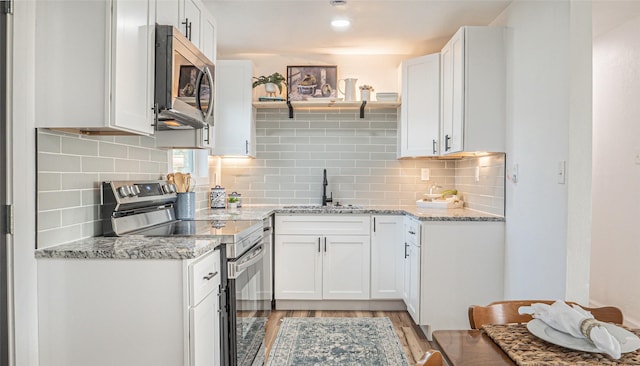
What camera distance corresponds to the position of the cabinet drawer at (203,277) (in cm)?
156

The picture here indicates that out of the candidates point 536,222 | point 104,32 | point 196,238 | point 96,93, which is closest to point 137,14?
point 104,32

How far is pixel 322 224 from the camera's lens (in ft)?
11.9

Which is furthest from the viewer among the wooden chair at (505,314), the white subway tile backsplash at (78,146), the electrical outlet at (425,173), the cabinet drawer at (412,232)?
the electrical outlet at (425,173)

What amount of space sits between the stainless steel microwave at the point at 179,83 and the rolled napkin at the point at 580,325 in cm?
167

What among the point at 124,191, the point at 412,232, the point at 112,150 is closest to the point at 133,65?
the point at 112,150

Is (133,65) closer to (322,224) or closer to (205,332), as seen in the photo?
(205,332)

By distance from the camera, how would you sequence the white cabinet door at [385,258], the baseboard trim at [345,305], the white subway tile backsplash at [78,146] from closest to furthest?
1. the white subway tile backsplash at [78,146]
2. the white cabinet door at [385,258]
3. the baseboard trim at [345,305]

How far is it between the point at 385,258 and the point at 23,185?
8.98ft

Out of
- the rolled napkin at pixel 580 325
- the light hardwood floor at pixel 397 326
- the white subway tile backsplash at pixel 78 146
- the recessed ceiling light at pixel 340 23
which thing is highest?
the recessed ceiling light at pixel 340 23

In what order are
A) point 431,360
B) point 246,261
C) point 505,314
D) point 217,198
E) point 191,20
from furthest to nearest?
point 217,198 → point 191,20 → point 246,261 → point 505,314 → point 431,360

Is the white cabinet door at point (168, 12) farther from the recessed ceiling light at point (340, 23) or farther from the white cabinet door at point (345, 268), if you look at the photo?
the white cabinet door at point (345, 268)

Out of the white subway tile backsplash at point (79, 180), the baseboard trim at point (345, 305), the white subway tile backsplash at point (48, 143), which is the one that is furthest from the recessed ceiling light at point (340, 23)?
the baseboard trim at point (345, 305)

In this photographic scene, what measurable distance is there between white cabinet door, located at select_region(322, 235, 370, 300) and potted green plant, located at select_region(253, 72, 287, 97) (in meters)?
1.45

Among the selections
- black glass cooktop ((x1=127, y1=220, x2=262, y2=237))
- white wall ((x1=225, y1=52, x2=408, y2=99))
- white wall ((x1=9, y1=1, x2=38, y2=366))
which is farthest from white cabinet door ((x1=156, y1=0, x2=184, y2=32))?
white wall ((x1=225, y1=52, x2=408, y2=99))
